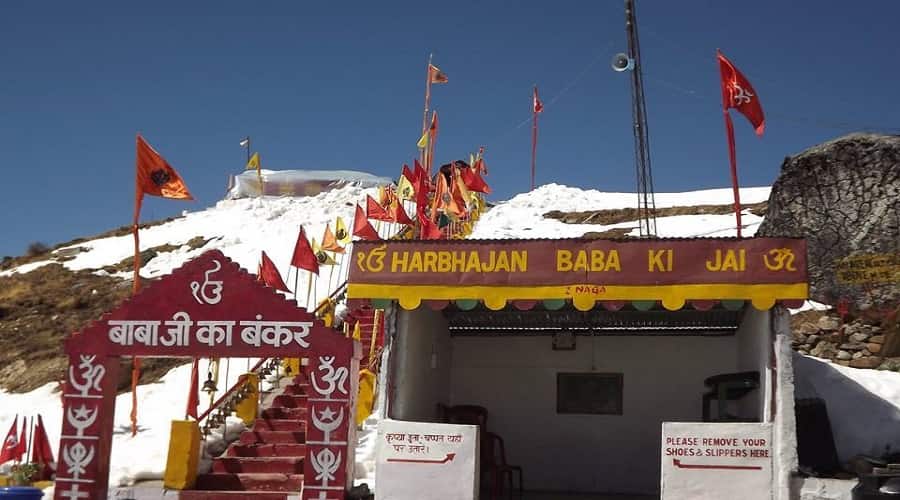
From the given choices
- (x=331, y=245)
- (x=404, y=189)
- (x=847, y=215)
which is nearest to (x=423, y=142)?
(x=404, y=189)

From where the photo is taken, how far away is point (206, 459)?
13.2 metres

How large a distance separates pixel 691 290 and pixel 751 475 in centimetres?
235

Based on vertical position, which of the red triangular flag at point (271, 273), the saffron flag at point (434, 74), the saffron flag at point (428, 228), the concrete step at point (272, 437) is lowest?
the concrete step at point (272, 437)

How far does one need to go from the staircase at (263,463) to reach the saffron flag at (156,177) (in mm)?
4249

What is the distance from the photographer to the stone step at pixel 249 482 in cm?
1254

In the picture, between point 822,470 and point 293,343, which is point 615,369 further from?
point 293,343

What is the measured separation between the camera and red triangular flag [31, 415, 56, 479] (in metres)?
14.3

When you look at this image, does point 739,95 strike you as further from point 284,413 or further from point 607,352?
point 284,413

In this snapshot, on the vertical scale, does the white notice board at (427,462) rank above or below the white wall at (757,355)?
below

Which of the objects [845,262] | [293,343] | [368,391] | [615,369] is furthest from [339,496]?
[845,262]

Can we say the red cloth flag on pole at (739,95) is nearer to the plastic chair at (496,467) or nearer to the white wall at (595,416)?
the white wall at (595,416)

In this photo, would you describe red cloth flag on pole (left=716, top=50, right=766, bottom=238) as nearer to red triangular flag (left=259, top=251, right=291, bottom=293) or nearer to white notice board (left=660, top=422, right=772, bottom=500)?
white notice board (left=660, top=422, right=772, bottom=500)

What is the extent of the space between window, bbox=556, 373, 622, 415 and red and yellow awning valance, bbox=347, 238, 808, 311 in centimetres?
411

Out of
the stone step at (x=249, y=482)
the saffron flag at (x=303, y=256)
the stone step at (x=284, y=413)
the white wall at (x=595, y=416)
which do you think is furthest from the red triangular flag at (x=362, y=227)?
the stone step at (x=249, y=482)
